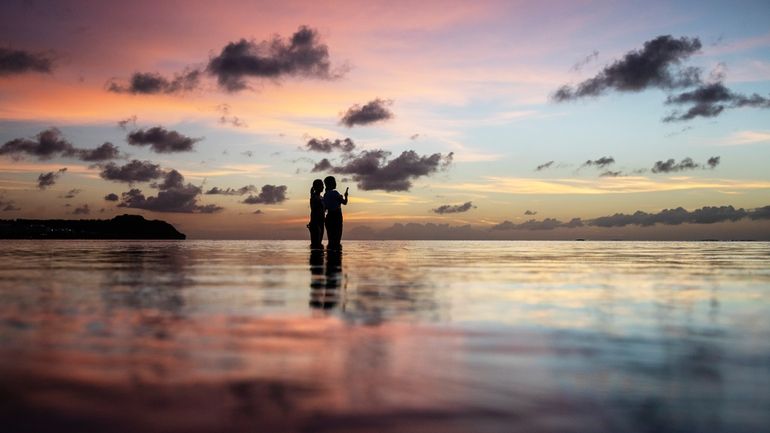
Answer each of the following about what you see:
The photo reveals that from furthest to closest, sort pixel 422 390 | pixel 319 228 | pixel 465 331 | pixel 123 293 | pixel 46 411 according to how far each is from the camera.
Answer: pixel 319 228 → pixel 123 293 → pixel 465 331 → pixel 422 390 → pixel 46 411

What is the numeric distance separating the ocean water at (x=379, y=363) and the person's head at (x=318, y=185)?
1924cm

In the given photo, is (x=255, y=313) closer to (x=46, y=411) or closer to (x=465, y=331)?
(x=465, y=331)

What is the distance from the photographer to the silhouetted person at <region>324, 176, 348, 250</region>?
2508 cm

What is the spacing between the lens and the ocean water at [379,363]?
8.46 ft

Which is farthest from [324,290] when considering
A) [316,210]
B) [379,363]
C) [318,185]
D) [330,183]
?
[316,210]

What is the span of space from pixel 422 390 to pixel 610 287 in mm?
7037

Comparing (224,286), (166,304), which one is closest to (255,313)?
(166,304)

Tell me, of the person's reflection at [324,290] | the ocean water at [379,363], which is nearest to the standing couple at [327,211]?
the person's reflection at [324,290]

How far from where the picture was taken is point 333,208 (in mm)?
25531

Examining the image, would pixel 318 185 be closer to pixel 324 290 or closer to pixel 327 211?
pixel 327 211

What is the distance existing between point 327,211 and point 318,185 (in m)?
1.54

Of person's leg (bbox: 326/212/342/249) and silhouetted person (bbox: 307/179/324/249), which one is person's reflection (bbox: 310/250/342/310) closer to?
person's leg (bbox: 326/212/342/249)

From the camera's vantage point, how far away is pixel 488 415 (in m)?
2.63

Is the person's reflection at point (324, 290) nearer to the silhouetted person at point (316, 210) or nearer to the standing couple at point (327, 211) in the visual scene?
the standing couple at point (327, 211)
